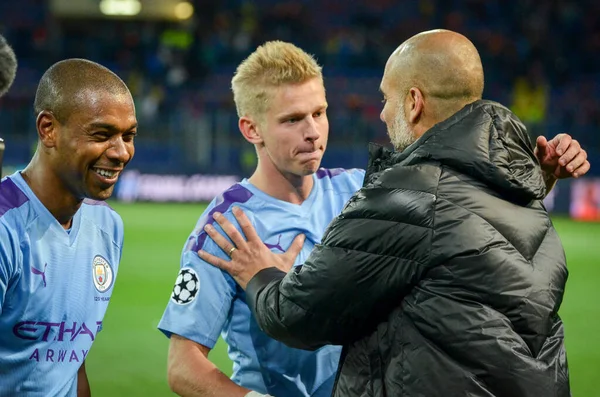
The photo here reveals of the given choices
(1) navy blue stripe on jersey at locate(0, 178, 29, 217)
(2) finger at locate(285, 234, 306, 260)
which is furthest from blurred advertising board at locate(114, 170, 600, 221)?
(1) navy blue stripe on jersey at locate(0, 178, 29, 217)

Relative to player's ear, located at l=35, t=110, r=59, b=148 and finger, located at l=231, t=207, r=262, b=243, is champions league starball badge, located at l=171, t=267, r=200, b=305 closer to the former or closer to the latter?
finger, located at l=231, t=207, r=262, b=243

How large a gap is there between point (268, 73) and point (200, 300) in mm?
1020

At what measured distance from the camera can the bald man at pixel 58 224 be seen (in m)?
2.94

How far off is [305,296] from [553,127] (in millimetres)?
19223

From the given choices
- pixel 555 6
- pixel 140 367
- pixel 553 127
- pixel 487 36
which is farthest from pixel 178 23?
pixel 140 367

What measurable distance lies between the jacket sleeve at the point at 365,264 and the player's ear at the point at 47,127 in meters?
1.07

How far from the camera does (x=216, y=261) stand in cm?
322

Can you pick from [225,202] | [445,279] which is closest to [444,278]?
[445,279]

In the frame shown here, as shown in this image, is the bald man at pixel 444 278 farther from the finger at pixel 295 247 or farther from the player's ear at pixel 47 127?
the player's ear at pixel 47 127

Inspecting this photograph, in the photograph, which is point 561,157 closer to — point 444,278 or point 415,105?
point 415,105

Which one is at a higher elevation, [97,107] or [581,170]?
[97,107]

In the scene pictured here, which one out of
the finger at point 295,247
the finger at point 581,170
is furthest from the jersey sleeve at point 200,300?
the finger at point 581,170

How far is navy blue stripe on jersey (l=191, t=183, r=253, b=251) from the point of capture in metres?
3.32

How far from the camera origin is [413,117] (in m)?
2.87
